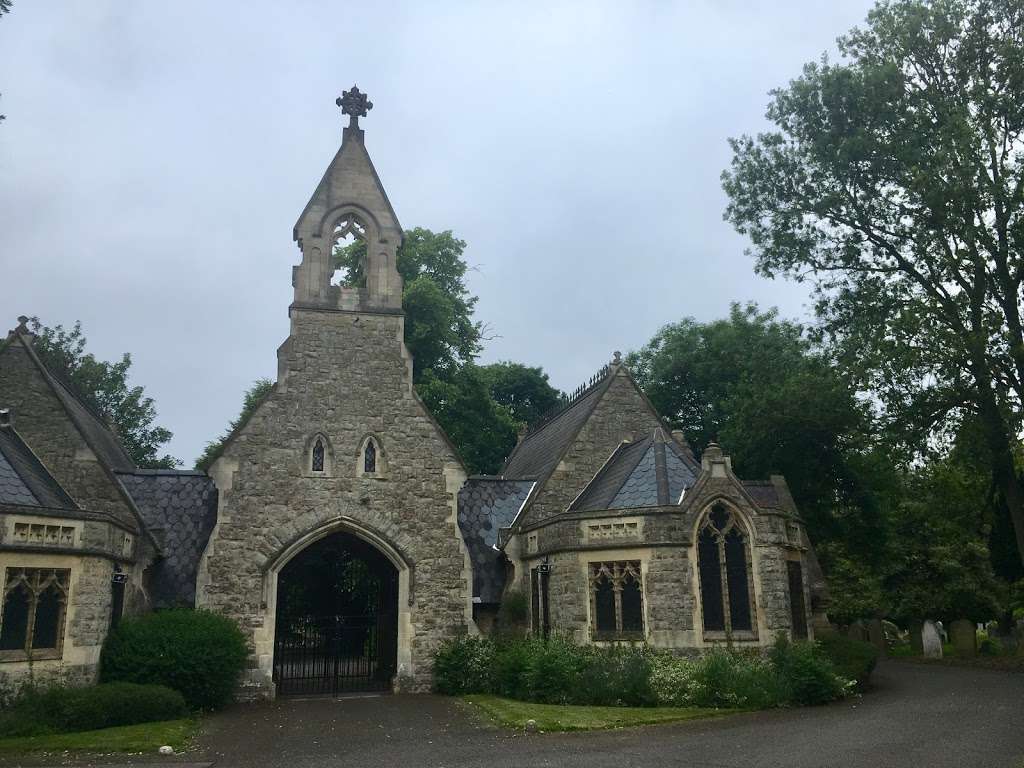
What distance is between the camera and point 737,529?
17766mm

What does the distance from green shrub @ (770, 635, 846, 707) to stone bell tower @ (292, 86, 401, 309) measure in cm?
1187

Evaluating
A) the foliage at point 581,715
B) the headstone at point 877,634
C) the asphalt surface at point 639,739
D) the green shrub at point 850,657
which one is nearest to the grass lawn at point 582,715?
the foliage at point 581,715

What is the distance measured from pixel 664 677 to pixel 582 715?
2.18 metres

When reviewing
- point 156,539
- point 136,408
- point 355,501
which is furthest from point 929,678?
point 136,408

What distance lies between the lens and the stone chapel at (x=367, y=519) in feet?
51.5

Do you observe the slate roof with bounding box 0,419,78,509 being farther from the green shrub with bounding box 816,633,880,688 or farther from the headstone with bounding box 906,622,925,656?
the headstone with bounding box 906,622,925,656

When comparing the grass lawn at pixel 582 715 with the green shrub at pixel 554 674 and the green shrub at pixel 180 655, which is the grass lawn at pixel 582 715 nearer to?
the green shrub at pixel 554 674

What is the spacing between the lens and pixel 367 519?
63.2 ft

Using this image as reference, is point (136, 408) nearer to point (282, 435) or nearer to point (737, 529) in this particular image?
point (282, 435)

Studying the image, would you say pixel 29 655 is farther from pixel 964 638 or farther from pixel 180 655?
pixel 964 638

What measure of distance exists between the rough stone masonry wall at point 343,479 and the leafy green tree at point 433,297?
38.5 feet

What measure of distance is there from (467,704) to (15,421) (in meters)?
10.9

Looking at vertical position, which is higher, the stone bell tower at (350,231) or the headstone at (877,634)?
the stone bell tower at (350,231)

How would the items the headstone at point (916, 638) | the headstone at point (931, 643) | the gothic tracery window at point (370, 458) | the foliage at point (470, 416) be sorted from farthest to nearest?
the headstone at point (916, 638), the foliage at point (470, 416), the headstone at point (931, 643), the gothic tracery window at point (370, 458)
